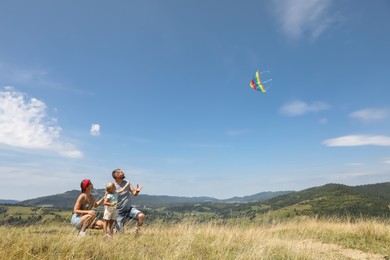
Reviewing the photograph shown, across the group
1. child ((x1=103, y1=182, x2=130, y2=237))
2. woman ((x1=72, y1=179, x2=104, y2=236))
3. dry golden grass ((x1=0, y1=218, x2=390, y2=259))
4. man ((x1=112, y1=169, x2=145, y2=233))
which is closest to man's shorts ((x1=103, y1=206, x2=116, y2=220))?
child ((x1=103, y1=182, x2=130, y2=237))

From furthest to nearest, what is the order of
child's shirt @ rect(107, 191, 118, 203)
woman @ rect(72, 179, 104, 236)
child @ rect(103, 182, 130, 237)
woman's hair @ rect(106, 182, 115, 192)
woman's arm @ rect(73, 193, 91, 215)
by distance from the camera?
child's shirt @ rect(107, 191, 118, 203), woman's hair @ rect(106, 182, 115, 192), child @ rect(103, 182, 130, 237), woman's arm @ rect(73, 193, 91, 215), woman @ rect(72, 179, 104, 236)

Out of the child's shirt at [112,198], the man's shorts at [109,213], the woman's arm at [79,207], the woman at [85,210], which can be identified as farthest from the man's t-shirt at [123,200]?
the woman's arm at [79,207]

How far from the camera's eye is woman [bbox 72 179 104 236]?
7426mm

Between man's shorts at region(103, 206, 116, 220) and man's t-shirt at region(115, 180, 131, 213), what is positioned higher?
man's t-shirt at region(115, 180, 131, 213)

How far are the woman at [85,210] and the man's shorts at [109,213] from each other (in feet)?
0.64

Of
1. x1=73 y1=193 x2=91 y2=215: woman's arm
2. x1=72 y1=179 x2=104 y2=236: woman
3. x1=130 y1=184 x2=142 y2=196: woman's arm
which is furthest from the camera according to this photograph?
x1=130 y1=184 x2=142 y2=196: woman's arm

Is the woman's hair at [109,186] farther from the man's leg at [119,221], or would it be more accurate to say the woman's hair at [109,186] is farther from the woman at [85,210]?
the man's leg at [119,221]

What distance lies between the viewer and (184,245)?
638 centimetres

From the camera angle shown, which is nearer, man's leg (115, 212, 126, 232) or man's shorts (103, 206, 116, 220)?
man's shorts (103, 206, 116, 220)

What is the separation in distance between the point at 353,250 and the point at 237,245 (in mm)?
4295

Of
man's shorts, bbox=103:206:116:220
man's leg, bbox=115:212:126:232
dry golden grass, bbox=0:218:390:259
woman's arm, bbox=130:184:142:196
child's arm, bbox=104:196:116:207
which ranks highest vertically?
woman's arm, bbox=130:184:142:196

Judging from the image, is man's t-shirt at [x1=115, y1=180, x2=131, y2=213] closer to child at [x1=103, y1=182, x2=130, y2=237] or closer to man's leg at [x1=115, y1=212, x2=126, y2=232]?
man's leg at [x1=115, y1=212, x2=126, y2=232]

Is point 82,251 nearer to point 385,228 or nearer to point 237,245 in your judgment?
point 237,245

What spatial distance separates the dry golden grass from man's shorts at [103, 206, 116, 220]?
1.55 ft
